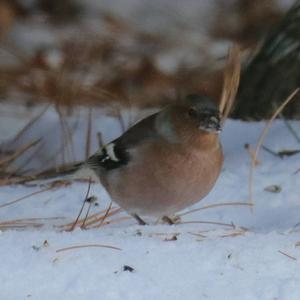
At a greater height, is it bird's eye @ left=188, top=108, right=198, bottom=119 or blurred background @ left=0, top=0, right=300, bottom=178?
bird's eye @ left=188, top=108, right=198, bottom=119

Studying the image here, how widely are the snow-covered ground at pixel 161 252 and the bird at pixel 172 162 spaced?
6.6 inches

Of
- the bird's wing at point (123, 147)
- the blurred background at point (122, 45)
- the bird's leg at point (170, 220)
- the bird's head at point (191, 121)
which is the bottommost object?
the blurred background at point (122, 45)

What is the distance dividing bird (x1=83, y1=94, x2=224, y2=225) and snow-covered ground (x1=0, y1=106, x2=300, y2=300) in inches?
6.6

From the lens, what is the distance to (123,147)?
462 cm

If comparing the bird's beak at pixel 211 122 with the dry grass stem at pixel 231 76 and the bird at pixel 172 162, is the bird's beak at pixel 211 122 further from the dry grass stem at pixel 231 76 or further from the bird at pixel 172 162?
the dry grass stem at pixel 231 76

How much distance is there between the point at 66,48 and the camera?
7.58 metres

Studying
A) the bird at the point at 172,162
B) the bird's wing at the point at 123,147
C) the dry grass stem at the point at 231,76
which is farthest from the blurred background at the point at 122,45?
the bird at the point at 172,162

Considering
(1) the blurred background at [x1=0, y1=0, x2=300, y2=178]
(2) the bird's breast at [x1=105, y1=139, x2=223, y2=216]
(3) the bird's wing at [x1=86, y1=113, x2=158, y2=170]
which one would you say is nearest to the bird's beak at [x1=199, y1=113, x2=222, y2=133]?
(2) the bird's breast at [x1=105, y1=139, x2=223, y2=216]

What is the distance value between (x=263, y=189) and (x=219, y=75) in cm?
262

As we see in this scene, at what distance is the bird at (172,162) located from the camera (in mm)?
→ 4312

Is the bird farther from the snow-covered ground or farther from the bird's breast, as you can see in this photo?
the snow-covered ground

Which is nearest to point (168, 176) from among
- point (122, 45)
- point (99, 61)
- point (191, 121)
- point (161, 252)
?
point (191, 121)

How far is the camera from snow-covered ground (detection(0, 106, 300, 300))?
10.7 ft

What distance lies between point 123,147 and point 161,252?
113cm
